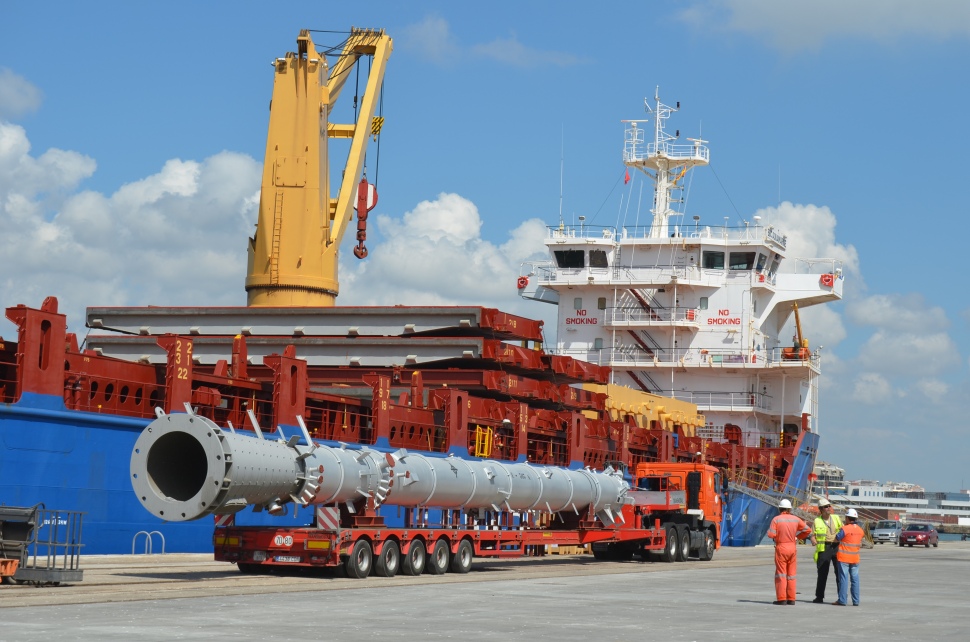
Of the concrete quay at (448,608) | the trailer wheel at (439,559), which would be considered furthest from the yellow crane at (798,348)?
the trailer wheel at (439,559)

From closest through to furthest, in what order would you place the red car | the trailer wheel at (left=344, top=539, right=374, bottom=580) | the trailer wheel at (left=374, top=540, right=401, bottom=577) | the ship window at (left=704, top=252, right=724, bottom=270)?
the trailer wheel at (left=344, top=539, right=374, bottom=580)
the trailer wheel at (left=374, top=540, right=401, bottom=577)
the ship window at (left=704, top=252, right=724, bottom=270)
the red car

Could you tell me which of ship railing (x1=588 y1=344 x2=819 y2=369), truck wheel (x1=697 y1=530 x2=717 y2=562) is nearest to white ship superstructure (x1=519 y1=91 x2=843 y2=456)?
ship railing (x1=588 y1=344 x2=819 y2=369)

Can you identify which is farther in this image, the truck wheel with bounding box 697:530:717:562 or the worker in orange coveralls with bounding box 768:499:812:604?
the truck wheel with bounding box 697:530:717:562

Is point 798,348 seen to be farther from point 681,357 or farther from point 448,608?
point 448,608

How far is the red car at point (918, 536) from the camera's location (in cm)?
6359

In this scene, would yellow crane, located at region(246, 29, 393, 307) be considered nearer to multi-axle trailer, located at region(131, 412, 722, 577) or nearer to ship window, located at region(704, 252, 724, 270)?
multi-axle trailer, located at region(131, 412, 722, 577)

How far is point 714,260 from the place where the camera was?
198 ft

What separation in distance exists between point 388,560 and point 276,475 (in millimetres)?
3407

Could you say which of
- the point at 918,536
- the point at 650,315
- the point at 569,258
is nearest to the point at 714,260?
the point at 650,315

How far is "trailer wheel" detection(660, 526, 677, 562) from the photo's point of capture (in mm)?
36094

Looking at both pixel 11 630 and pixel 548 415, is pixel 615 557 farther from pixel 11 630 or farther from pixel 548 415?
pixel 11 630

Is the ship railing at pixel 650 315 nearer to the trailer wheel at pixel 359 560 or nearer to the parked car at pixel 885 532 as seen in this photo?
the parked car at pixel 885 532

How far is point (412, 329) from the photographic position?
3862 centimetres

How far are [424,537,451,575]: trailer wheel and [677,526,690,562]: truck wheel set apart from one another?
11.3 meters
